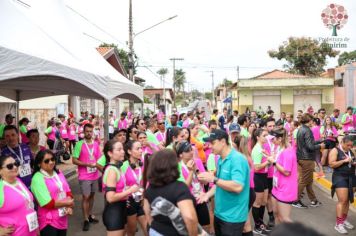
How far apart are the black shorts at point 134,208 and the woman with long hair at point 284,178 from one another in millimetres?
2083

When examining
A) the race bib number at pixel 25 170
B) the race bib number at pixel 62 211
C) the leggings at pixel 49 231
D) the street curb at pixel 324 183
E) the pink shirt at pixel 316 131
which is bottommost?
the street curb at pixel 324 183

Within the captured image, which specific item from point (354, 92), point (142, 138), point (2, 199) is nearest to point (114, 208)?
point (2, 199)

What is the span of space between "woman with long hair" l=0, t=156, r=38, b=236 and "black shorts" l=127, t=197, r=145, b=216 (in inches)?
45.9

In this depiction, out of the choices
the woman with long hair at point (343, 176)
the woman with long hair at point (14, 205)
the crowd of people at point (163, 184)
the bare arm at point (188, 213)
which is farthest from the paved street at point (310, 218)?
the bare arm at point (188, 213)

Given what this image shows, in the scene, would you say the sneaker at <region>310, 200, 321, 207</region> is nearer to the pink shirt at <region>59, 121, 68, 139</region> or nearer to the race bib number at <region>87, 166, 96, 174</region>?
the race bib number at <region>87, 166, 96, 174</region>

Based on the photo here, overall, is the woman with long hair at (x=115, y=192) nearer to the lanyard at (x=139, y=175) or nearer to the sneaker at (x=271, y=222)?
the lanyard at (x=139, y=175)

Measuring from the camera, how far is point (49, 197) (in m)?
3.96

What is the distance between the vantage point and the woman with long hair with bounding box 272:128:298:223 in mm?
5176

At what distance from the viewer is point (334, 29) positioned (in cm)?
2784

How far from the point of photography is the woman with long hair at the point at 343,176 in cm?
590

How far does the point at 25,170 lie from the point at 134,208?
78.8 inches

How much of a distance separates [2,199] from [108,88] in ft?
12.1

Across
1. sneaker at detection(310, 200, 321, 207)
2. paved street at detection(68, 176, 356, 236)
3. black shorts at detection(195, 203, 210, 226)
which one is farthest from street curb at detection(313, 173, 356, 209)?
black shorts at detection(195, 203, 210, 226)

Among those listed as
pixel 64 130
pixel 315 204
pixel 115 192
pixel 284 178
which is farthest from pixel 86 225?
pixel 64 130
